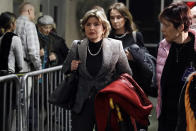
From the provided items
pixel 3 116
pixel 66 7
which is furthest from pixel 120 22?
pixel 66 7

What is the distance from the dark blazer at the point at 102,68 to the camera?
5.23 meters

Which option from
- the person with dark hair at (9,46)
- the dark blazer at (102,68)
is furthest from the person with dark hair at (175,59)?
the person with dark hair at (9,46)

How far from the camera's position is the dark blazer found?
5.23 metres

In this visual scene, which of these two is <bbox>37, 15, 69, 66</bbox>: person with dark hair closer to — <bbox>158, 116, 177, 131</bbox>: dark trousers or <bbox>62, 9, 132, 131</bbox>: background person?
<bbox>62, 9, 132, 131</bbox>: background person

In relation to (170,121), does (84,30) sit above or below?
above

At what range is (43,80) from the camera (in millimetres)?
6531

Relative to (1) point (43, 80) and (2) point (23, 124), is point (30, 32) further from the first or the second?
(2) point (23, 124)

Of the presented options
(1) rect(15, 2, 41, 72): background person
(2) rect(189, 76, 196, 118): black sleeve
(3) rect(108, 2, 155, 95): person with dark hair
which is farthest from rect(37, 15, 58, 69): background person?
(2) rect(189, 76, 196, 118): black sleeve

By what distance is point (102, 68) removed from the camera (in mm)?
5219

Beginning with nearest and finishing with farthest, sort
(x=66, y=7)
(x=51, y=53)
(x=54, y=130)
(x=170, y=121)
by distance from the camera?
1. (x=170, y=121)
2. (x=54, y=130)
3. (x=51, y=53)
4. (x=66, y=7)

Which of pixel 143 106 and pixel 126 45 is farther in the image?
pixel 126 45

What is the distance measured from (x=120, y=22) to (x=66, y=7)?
230 inches

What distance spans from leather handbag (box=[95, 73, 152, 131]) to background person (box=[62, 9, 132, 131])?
158 millimetres

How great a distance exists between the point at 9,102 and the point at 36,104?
2.30 feet
